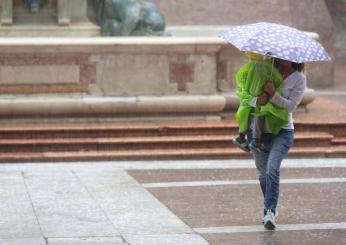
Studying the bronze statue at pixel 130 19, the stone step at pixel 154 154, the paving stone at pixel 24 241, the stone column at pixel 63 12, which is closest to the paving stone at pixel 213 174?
the stone step at pixel 154 154

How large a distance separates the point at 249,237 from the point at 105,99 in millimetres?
5764

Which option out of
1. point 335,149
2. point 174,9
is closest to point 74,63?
point 335,149

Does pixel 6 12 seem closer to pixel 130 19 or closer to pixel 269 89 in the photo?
pixel 130 19

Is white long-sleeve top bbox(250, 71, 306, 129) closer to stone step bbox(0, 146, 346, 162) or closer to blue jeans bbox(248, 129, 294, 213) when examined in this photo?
blue jeans bbox(248, 129, 294, 213)

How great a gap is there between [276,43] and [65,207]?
2657 mm

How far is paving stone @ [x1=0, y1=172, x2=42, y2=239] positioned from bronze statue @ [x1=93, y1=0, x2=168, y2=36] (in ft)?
14.8

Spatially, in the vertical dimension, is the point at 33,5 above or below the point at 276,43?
below

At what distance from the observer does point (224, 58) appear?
49.1 feet

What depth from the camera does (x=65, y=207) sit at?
33.4 ft

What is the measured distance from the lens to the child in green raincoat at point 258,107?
9070 millimetres

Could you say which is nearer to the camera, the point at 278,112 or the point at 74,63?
the point at 278,112

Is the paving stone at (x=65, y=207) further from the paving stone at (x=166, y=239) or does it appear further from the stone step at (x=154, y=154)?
the stone step at (x=154, y=154)

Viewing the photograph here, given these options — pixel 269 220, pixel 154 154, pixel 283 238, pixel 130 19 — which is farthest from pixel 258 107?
pixel 130 19

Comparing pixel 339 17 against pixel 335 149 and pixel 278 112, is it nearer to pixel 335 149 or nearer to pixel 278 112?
pixel 335 149
